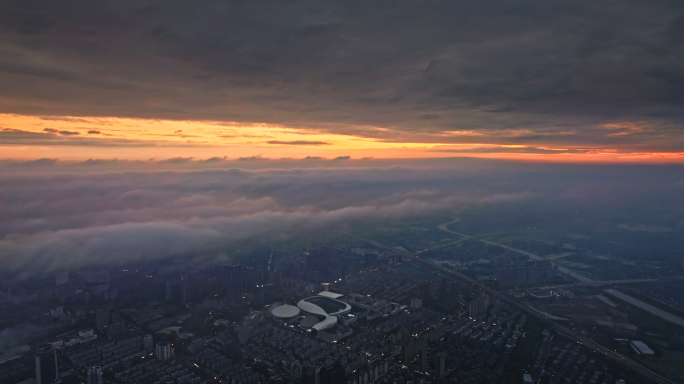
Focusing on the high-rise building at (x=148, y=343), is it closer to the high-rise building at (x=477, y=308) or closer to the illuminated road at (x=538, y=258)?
the high-rise building at (x=477, y=308)

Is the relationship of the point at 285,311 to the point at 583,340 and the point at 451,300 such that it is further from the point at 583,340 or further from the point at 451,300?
the point at 583,340

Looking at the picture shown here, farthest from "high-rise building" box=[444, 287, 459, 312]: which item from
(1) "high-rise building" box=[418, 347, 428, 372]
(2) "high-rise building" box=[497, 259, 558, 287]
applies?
(1) "high-rise building" box=[418, 347, 428, 372]

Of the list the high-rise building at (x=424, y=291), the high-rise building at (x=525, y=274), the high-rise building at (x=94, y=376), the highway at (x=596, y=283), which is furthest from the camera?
the high-rise building at (x=525, y=274)

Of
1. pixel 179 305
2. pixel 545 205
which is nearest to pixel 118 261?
pixel 179 305

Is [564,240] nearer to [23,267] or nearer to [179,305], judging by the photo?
[179,305]

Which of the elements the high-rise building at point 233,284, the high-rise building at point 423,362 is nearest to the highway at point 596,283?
the high-rise building at point 423,362

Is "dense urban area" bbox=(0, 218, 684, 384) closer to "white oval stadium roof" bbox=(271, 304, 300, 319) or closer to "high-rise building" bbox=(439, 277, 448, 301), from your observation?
"white oval stadium roof" bbox=(271, 304, 300, 319)
